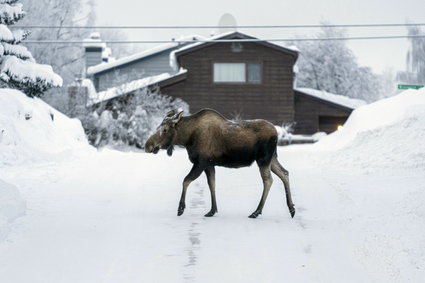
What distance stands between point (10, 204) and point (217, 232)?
11.3 feet

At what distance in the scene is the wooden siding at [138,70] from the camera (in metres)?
45.8

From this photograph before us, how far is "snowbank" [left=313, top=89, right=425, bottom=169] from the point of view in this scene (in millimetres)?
18156

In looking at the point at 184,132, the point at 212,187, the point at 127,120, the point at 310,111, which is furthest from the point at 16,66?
the point at 310,111

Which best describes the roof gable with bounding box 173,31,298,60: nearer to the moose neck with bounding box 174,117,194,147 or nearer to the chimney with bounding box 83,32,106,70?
the chimney with bounding box 83,32,106,70

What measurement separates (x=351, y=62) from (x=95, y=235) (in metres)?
52.3

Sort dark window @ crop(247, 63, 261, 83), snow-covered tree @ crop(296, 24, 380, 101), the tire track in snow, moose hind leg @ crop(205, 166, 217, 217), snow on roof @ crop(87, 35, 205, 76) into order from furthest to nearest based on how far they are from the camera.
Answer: snow-covered tree @ crop(296, 24, 380, 101) < snow on roof @ crop(87, 35, 205, 76) < dark window @ crop(247, 63, 261, 83) < moose hind leg @ crop(205, 166, 217, 217) < the tire track in snow

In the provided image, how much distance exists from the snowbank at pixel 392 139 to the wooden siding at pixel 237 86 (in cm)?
1317

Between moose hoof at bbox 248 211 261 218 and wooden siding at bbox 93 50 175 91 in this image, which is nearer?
moose hoof at bbox 248 211 261 218

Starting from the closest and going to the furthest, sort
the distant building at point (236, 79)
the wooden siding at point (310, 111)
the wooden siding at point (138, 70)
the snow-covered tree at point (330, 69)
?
the distant building at point (236, 79)
the wooden siding at point (310, 111)
the wooden siding at point (138, 70)
the snow-covered tree at point (330, 69)

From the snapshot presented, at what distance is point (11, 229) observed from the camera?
33.2 ft

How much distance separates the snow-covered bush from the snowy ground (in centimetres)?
1159

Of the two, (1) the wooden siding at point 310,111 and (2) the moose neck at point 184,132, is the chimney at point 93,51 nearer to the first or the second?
(1) the wooden siding at point 310,111

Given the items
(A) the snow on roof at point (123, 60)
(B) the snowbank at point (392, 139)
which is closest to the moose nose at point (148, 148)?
(B) the snowbank at point (392, 139)

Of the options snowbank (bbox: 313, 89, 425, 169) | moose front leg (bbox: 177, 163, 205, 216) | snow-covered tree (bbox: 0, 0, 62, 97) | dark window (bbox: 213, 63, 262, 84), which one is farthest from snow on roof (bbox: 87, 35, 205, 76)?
moose front leg (bbox: 177, 163, 205, 216)
